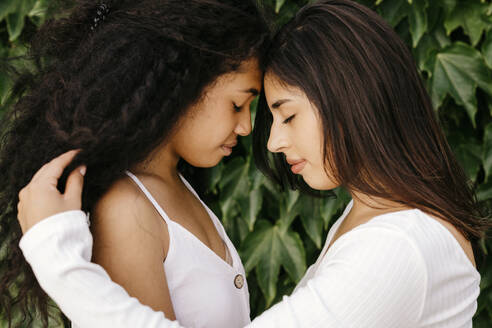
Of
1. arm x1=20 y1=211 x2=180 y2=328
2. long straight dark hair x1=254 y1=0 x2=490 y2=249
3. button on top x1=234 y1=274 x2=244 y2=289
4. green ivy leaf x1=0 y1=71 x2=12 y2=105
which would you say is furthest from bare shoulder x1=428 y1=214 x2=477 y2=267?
green ivy leaf x1=0 y1=71 x2=12 y2=105

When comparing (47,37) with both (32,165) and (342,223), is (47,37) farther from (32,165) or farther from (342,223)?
(342,223)

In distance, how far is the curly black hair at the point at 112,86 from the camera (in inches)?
38.3

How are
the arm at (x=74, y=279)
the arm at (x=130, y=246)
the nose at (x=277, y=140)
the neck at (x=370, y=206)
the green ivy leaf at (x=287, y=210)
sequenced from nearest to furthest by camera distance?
the arm at (x=74, y=279)
the arm at (x=130, y=246)
the neck at (x=370, y=206)
the nose at (x=277, y=140)
the green ivy leaf at (x=287, y=210)

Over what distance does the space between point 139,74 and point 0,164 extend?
377 millimetres

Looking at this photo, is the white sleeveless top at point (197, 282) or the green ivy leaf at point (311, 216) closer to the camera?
the white sleeveless top at point (197, 282)

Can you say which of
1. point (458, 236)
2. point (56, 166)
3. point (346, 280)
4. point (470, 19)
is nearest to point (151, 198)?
point (56, 166)

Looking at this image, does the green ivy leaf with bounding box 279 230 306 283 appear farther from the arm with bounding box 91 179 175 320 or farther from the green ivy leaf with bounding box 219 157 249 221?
the arm with bounding box 91 179 175 320

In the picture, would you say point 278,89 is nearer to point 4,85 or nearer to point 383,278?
point 383,278

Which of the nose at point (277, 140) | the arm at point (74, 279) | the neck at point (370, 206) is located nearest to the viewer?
the arm at point (74, 279)

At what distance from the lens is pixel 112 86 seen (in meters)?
0.98

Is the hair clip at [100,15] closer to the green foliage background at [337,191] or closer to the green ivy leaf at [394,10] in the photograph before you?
the green foliage background at [337,191]

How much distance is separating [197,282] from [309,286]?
11.2 inches

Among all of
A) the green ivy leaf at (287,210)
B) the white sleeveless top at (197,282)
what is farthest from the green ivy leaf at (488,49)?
the white sleeveless top at (197,282)

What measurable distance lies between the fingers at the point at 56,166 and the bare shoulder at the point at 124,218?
0.10m
